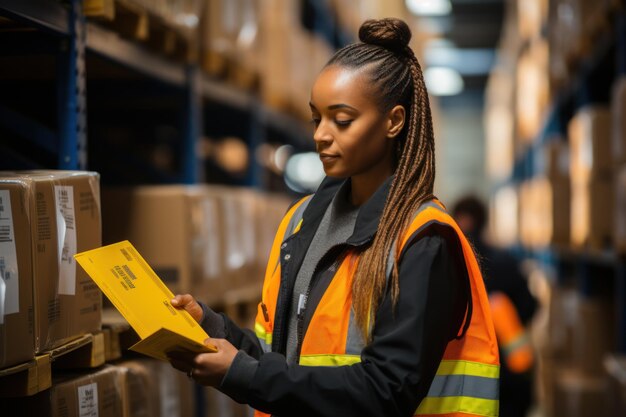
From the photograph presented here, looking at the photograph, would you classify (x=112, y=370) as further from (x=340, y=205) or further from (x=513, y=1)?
(x=513, y=1)

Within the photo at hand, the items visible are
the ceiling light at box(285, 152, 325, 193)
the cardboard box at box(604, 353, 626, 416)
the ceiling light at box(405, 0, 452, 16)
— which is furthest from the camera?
the ceiling light at box(285, 152, 325, 193)

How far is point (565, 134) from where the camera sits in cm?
818

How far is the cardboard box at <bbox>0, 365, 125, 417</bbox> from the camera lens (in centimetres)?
265

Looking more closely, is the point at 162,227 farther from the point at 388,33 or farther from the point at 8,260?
the point at 388,33

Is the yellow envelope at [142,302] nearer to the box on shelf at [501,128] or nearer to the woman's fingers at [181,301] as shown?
the woman's fingers at [181,301]

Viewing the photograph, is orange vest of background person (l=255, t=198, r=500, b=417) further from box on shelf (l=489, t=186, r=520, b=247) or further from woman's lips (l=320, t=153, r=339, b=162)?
box on shelf (l=489, t=186, r=520, b=247)

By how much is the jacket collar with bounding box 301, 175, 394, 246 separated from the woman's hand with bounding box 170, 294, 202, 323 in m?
0.36

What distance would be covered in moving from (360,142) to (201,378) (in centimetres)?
72

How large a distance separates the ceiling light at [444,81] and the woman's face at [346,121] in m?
17.8

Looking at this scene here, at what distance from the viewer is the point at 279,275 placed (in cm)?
242

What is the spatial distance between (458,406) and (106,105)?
3932 mm

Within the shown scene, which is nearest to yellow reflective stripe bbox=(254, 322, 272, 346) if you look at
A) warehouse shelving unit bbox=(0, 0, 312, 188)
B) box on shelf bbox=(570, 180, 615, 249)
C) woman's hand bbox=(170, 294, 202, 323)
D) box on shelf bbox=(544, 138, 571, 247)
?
woman's hand bbox=(170, 294, 202, 323)

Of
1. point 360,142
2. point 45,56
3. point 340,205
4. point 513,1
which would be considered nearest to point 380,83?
point 360,142

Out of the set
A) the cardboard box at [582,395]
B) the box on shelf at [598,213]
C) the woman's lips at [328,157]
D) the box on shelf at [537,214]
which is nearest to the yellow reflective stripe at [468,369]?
the woman's lips at [328,157]
